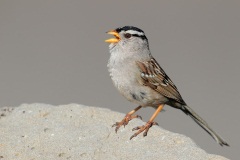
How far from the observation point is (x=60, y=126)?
9195 millimetres

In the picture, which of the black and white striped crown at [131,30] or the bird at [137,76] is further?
the black and white striped crown at [131,30]

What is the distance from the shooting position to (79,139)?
8.85m

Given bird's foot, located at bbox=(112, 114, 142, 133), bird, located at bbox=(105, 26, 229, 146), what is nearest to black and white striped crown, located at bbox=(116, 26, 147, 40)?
bird, located at bbox=(105, 26, 229, 146)

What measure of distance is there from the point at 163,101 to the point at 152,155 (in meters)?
1.04

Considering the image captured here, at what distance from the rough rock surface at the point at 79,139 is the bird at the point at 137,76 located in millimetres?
197

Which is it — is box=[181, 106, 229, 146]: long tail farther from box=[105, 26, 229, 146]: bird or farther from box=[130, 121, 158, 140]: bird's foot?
box=[130, 121, 158, 140]: bird's foot

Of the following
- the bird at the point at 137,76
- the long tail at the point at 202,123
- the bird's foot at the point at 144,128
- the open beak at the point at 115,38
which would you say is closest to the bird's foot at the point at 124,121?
the bird at the point at 137,76

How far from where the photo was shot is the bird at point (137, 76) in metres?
8.84

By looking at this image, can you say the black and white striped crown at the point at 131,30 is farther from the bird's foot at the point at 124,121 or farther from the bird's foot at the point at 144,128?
the bird's foot at the point at 144,128

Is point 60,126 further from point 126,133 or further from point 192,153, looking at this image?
point 192,153

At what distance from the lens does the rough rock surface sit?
27.7ft

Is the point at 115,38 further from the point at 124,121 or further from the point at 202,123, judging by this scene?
the point at 202,123

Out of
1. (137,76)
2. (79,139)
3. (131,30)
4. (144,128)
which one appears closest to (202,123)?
(144,128)

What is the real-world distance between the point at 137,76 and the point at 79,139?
3.35 feet
